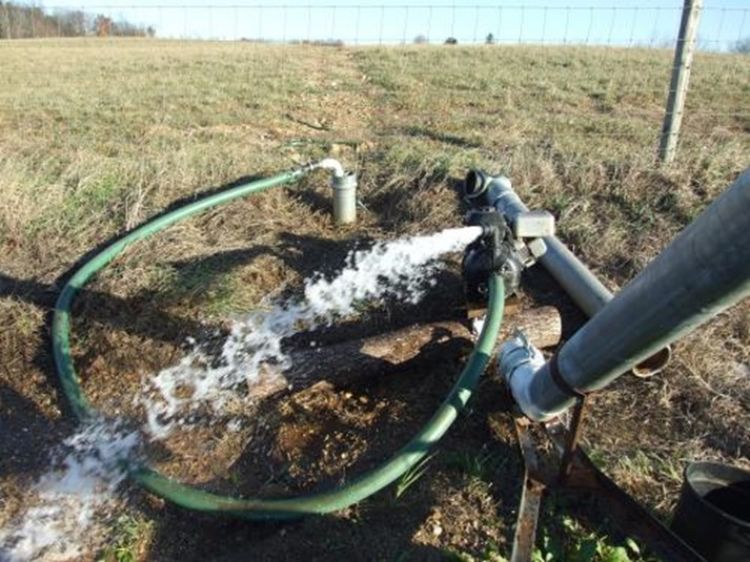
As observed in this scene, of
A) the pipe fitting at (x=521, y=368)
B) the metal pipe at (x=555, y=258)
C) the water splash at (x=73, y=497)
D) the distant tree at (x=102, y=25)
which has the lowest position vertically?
the water splash at (x=73, y=497)

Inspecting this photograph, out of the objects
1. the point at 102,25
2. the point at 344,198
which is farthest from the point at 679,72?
the point at 102,25

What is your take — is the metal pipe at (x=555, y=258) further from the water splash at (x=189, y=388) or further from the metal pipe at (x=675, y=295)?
the metal pipe at (x=675, y=295)

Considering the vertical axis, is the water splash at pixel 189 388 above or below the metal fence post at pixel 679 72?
below

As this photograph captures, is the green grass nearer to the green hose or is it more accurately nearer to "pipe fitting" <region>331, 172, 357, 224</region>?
the green hose

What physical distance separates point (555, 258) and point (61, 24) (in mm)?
42479

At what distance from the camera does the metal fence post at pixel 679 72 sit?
4500mm

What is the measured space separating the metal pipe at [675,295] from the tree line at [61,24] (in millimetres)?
35584

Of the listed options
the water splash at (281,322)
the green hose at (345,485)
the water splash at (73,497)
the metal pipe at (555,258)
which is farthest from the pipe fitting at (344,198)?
the water splash at (73,497)

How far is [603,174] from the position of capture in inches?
179

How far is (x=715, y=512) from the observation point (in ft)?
6.50

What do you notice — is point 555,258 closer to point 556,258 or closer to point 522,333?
point 556,258

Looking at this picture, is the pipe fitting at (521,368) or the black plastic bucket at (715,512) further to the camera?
the pipe fitting at (521,368)

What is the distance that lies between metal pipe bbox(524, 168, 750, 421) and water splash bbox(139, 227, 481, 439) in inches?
54.1

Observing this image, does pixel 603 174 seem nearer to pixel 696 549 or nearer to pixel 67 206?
pixel 696 549
